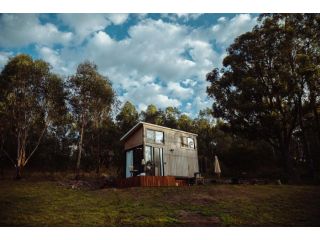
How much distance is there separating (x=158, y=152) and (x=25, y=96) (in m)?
14.0

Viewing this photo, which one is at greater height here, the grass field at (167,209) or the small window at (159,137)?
the small window at (159,137)

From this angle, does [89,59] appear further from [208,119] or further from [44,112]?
[208,119]

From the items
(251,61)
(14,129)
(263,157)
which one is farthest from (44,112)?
(263,157)

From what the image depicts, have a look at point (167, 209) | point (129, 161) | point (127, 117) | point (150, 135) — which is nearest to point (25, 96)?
point (129, 161)

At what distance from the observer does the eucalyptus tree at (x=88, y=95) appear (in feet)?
98.3

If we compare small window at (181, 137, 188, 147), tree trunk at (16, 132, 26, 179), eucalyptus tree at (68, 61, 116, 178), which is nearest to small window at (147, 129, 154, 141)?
small window at (181, 137, 188, 147)

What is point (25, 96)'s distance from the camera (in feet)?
84.6

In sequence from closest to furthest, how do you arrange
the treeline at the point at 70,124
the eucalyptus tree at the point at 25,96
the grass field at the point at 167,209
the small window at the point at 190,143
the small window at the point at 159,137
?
the grass field at the point at 167,209
the small window at the point at 159,137
the small window at the point at 190,143
the eucalyptus tree at the point at 25,96
the treeline at the point at 70,124

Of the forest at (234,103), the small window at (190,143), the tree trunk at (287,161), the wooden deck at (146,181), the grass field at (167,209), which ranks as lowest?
the grass field at (167,209)

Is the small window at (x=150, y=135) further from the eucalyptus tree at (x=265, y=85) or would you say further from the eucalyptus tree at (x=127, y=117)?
the eucalyptus tree at (x=127, y=117)

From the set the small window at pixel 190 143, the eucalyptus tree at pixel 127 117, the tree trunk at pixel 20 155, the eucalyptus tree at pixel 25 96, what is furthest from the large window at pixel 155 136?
the eucalyptus tree at pixel 127 117

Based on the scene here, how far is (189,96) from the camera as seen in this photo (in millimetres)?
30172

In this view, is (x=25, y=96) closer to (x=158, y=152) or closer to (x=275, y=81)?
(x=158, y=152)

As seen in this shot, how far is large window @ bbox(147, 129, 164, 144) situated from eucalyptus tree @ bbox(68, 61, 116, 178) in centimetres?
997
